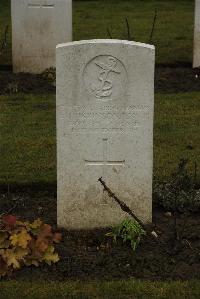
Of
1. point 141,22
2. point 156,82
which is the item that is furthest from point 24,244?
point 141,22

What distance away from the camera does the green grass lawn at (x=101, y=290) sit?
546 cm

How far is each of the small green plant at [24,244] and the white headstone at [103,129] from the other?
1.68 feet

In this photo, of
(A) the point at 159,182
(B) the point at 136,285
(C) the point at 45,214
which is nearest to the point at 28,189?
(C) the point at 45,214

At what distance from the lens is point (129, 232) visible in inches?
246

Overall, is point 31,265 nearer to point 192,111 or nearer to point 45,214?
point 45,214

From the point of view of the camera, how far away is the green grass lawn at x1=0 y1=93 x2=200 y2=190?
7789 millimetres

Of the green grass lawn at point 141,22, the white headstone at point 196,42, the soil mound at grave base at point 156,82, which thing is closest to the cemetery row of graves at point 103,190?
the soil mound at grave base at point 156,82

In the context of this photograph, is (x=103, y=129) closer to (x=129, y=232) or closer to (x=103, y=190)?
(x=103, y=190)

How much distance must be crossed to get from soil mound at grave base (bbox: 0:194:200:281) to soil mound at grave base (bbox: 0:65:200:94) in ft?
16.0

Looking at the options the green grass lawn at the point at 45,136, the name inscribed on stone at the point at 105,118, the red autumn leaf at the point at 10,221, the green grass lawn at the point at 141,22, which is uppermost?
the green grass lawn at the point at 141,22

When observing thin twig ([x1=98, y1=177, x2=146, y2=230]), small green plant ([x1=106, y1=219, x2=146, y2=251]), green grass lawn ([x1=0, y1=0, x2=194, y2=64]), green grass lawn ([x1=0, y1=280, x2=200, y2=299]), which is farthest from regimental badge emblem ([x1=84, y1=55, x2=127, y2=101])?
green grass lawn ([x1=0, y1=0, x2=194, y2=64])

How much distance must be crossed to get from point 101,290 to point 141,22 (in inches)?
452

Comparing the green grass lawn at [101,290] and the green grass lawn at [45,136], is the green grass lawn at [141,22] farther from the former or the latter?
the green grass lawn at [101,290]

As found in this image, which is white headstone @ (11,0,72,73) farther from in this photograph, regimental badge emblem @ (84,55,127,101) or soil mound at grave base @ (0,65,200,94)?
regimental badge emblem @ (84,55,127,101)
